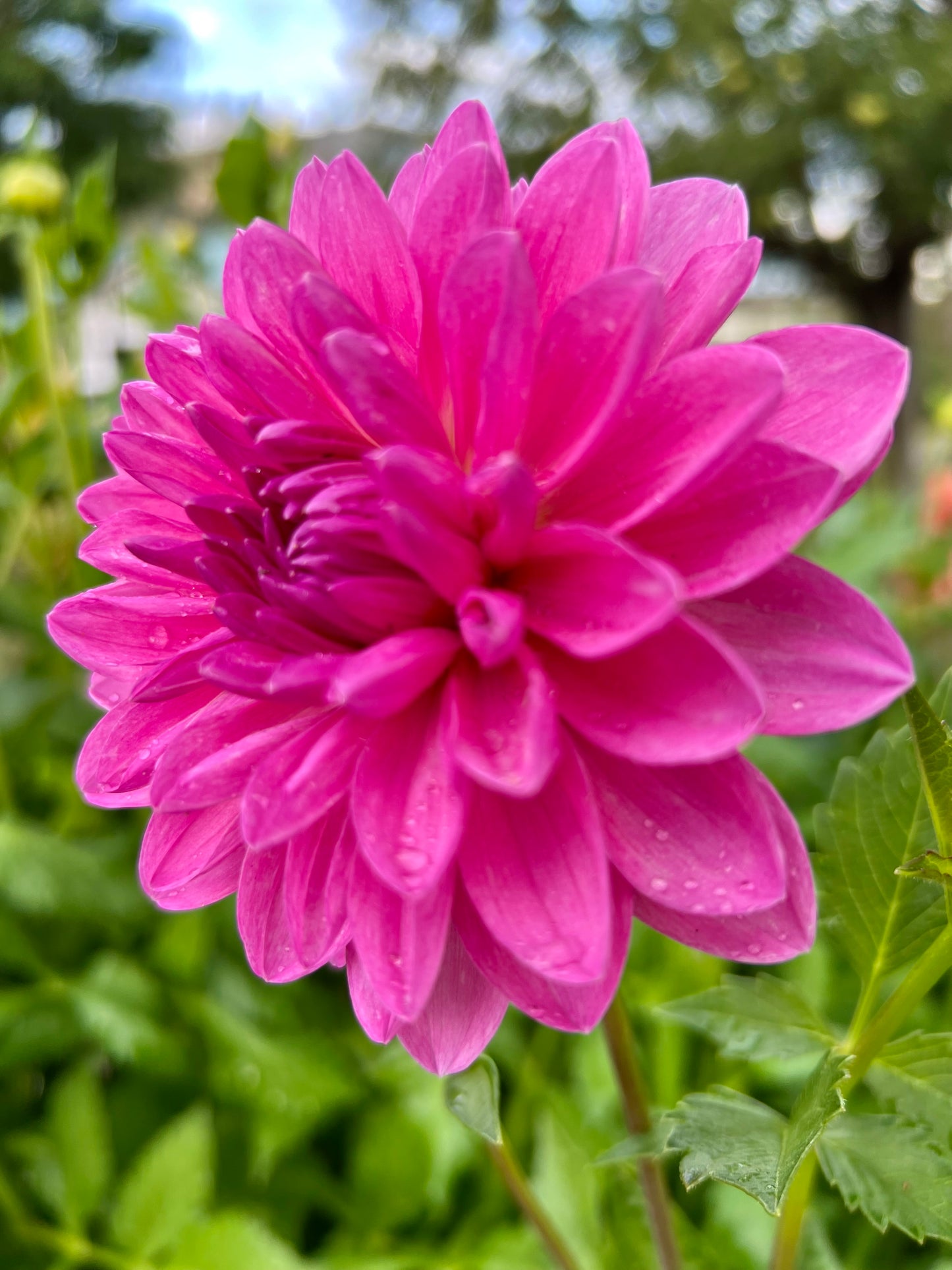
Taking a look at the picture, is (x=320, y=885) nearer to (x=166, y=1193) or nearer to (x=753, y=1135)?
(x=753, y=1135)

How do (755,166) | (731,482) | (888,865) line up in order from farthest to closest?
(755,166), (888,865), (731,482)

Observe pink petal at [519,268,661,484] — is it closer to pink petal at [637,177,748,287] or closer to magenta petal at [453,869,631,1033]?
pink petal at [637,177,748,287]

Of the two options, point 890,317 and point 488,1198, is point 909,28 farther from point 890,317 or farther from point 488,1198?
point 488,1198

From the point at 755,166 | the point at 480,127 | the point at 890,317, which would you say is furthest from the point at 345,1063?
the point at 890,317

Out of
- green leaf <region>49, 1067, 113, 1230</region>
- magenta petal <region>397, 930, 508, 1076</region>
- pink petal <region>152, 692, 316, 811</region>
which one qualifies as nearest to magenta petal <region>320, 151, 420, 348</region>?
pink petal <region>152, 692, 316, 811</region>

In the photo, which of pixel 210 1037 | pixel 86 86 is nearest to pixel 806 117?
pixel 86 86

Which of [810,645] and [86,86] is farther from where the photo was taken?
[86,86]
